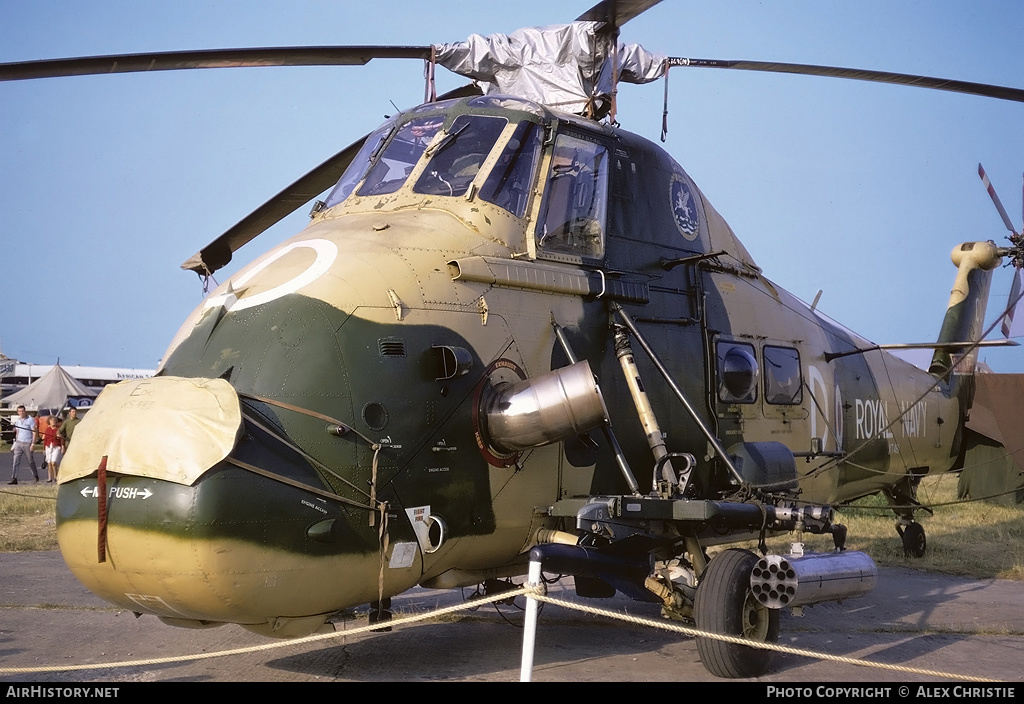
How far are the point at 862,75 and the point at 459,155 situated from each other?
172 inches

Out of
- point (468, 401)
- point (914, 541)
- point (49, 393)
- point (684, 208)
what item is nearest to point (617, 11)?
point (684, 208)

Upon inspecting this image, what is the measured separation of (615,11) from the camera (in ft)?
26.2

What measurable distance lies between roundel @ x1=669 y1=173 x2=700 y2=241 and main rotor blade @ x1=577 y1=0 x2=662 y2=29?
1384mm

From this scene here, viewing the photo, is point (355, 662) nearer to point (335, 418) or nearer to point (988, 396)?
point (335, 418)

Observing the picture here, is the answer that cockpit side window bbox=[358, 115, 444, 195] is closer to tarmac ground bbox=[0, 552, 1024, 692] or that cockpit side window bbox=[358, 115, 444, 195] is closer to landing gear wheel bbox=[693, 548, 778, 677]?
tarmac ground bbox=[0, 552, 1024, 692]

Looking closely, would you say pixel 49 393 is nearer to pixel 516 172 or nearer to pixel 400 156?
pixel 400 156

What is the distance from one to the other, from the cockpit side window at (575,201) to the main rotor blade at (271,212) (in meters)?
2.06

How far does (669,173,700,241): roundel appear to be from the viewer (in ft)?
27.2

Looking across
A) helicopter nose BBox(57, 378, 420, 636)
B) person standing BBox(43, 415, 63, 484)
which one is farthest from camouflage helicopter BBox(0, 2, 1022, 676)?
person standing BBox(43, 415, 63, 484)

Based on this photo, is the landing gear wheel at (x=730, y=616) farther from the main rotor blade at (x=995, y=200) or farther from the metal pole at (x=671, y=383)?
the main rotor blade at (x=995, y=200)

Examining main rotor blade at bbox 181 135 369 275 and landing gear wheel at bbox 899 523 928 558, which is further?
landing gear wheel at bbox 899 523 928 558

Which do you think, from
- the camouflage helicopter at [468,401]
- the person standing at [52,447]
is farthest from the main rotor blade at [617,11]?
the person standing at [52,447]

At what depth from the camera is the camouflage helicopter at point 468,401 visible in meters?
5.28
